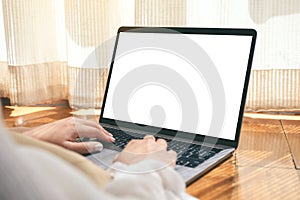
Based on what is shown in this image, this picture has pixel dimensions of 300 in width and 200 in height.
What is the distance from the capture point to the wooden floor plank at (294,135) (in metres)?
0.83

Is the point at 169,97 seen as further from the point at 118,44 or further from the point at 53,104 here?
the point at 53,104

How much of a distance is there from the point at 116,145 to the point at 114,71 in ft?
0.88

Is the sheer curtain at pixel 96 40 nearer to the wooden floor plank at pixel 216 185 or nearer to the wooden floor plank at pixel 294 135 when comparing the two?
the wooden floor plank at pixel 294 135

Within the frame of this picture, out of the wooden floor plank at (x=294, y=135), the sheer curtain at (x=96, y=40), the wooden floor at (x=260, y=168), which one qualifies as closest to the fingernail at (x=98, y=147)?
the wooden floor at (x=260, y=168)

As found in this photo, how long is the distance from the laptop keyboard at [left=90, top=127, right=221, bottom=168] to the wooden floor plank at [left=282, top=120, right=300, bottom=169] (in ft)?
0.55

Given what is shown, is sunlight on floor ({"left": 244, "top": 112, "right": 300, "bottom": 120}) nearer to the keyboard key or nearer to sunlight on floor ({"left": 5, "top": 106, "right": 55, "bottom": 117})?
the keyboard key

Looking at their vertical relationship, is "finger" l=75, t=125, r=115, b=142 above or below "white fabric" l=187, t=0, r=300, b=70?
below

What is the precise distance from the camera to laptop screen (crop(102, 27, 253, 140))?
2.67ft

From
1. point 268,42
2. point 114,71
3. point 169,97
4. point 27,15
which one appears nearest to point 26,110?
point 27,15

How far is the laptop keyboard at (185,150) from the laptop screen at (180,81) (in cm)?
5

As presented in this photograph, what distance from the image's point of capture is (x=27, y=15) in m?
1.37

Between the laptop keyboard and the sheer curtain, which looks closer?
the laptop keyboard

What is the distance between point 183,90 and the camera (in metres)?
0.86

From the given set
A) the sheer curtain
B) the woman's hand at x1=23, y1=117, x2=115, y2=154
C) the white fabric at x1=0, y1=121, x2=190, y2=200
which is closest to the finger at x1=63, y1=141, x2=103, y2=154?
the woman's hand at x1=23, y1=117, x2=115, y2=154
